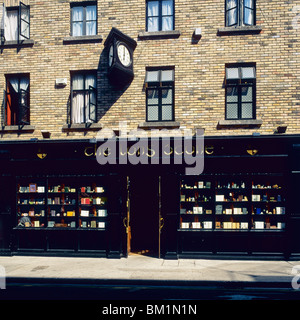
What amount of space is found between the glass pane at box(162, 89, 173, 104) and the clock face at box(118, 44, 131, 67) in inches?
59.8

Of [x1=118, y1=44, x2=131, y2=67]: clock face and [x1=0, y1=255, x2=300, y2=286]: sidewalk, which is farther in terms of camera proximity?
[x1=118, y1=44, x2=131, y2=67]: clock face

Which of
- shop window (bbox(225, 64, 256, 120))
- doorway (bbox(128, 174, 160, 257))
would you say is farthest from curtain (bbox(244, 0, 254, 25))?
doorway (bbox(128, 174, 160, 257))

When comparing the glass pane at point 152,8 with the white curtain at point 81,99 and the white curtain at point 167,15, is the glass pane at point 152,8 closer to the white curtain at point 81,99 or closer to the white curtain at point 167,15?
the white curtain at point 167,15

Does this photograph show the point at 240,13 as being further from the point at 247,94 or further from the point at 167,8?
the point at 247,94

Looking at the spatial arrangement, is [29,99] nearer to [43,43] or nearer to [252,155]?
[43,43]

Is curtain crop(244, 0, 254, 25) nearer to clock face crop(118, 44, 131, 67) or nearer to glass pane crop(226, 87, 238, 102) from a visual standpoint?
glass pane crop(226, 87, 238, 102)

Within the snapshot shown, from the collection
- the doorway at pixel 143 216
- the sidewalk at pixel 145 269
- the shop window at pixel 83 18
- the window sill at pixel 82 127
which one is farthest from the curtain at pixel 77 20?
the sidewalk at pixel 145 269

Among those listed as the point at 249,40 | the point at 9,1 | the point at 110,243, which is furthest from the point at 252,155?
the point at 9,1

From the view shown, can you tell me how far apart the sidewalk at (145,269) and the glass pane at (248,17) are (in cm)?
777

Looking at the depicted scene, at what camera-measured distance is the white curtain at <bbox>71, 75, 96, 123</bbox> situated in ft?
37.9

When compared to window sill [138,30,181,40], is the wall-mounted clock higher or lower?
lower

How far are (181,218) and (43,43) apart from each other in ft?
25.3
